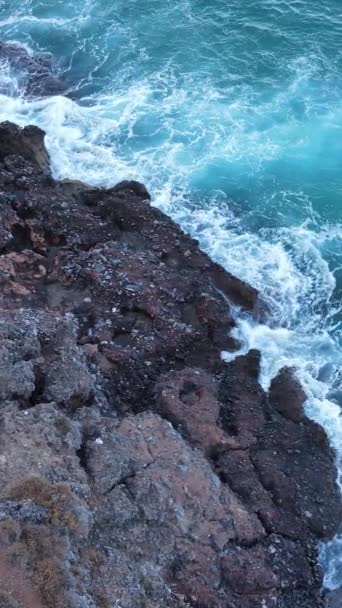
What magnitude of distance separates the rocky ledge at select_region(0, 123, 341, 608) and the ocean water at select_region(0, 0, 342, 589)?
289 centimetres

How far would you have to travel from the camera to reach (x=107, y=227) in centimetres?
3484

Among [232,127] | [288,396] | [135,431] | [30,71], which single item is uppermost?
[232,127]

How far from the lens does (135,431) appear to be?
2456cm

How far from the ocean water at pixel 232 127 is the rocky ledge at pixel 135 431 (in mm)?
2889

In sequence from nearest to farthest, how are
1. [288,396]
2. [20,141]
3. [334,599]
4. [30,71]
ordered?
[334,599], [288,396], [20,141], [30,71]

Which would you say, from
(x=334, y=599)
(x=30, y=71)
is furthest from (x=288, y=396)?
(x=30, y=71)

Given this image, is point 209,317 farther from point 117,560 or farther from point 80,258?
point 117,560

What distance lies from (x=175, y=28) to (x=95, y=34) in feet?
22.3

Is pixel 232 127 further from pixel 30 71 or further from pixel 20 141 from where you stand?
pixel 30 71

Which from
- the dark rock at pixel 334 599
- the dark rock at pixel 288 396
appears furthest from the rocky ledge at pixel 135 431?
the dark rock at pixel 334 599

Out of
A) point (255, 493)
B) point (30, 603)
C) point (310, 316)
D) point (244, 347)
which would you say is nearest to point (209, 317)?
point (244, 347)

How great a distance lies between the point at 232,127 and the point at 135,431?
1077 inches

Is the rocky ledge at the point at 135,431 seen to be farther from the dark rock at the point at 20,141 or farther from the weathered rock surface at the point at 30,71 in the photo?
the weathered rock surface at the point at 30,71

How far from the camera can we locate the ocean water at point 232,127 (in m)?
34.6
